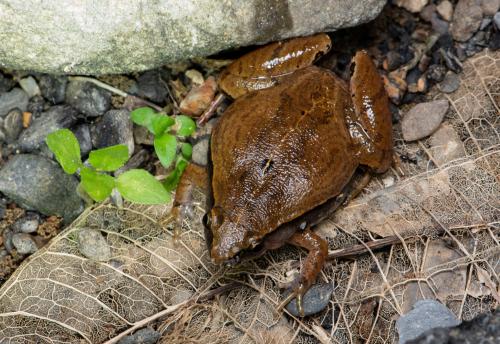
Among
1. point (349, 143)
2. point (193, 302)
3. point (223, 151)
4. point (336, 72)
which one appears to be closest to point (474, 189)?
point (349, 143)

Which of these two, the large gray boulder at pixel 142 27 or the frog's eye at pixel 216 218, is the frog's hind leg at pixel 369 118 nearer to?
the large gray boulder at pixel 142 27

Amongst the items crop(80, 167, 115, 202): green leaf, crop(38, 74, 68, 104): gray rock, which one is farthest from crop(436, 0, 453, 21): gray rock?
crop(38, 74, 68, 104): gray rock

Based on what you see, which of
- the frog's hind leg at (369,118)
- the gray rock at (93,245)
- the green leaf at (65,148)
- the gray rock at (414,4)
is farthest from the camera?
the gray rock at (414,4)

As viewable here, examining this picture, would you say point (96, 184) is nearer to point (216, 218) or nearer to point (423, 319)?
point (216, 218)

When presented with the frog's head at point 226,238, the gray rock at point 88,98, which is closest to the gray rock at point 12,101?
the gray rock at point 88,98

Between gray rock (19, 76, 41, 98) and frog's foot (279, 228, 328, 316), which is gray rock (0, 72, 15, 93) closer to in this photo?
gray rock (19, 76, 41, 98)
